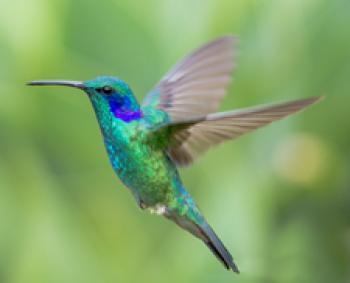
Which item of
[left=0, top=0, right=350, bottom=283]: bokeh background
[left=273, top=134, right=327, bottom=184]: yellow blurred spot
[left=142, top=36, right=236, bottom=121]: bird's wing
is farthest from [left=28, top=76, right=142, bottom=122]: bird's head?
[left=273, top=134, right=327, bottom=184]: yellow blurred spot

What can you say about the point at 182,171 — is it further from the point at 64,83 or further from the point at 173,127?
the point at 64,83

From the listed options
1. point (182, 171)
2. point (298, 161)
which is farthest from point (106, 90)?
point (298, 161)

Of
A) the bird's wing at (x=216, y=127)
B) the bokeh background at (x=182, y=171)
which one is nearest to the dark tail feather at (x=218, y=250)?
the bird's wing at (x=216, y=127)

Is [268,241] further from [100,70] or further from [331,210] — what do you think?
[100,70]

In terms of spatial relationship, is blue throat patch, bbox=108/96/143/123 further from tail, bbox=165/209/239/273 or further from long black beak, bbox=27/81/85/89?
tail, bbox=165/209/239/273

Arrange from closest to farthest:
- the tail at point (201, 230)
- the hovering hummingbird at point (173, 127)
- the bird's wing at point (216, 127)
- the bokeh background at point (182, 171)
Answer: the bird's wing at point (216, 127), the hovering hummingbird at point (173, 127), the tail at point (201, 230), the bokeh background at point (182, 171)

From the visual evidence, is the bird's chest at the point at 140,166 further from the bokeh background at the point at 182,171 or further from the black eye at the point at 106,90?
the bokeh background at the point at 182,171
